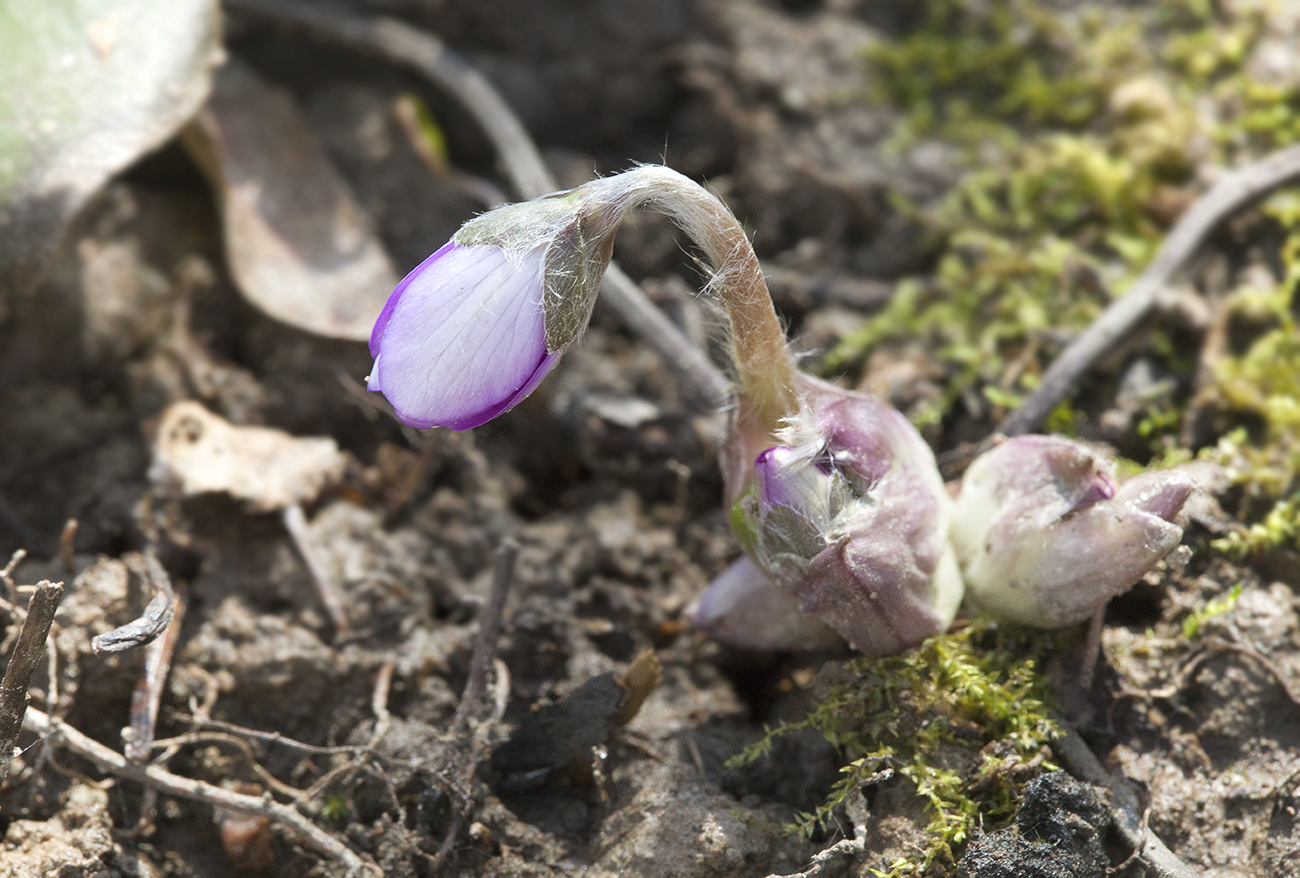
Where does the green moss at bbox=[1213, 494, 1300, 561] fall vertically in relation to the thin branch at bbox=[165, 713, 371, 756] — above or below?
above

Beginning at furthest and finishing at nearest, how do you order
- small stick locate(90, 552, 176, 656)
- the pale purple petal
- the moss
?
1. the moss
2. small stick locate(90, 552, 176, 656)
3. the pale purple petal

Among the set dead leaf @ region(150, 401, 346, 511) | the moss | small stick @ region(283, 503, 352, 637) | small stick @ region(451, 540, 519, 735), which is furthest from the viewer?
the moss

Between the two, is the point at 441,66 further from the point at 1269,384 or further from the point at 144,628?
the point at 1269,384

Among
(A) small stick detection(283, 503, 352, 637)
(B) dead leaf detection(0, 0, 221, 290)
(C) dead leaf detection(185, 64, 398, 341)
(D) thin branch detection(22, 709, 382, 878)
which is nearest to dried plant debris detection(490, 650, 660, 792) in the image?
(D) thin branch detection(22, 709, 382, 878)

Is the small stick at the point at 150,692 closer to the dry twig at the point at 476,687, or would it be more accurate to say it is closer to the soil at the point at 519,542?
the soil at the point at 519,542

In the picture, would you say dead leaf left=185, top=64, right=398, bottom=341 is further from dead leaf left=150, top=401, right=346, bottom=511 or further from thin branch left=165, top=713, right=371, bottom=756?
thin branch left=165, top=713, right=371, bottom=756

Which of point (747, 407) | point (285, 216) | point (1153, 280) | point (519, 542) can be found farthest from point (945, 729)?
point (285, 216)

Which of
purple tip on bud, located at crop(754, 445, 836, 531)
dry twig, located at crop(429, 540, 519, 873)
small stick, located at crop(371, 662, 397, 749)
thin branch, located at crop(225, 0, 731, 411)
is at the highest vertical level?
thin branch, located at crop(225, 0, 731, 411)
